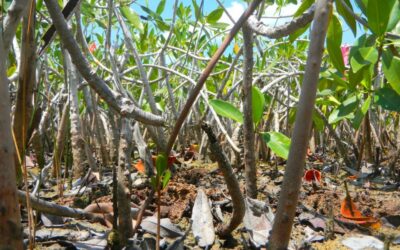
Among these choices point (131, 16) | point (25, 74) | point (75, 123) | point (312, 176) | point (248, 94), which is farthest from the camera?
point (75, 123)

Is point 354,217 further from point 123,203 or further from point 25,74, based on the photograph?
point 25,74

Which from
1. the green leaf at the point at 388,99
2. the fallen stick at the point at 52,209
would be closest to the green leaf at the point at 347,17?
the green leaf at the point at 388,99

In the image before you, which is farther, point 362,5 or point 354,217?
point 354,217

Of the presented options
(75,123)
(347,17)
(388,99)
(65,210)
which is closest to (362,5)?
(347,17)

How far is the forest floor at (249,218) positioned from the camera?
991 mm

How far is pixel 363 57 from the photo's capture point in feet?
3.12

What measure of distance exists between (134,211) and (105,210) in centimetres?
9

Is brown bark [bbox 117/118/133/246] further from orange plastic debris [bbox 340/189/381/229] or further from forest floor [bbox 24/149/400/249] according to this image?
orange plastic debris [bbox 340/189/381/229]

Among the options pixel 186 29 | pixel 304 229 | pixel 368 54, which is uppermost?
pixel 186 29

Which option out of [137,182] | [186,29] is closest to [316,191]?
[137,182]

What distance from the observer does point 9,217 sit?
50 centimetres

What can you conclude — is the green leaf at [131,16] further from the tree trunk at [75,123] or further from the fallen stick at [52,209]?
the fallen stick at [52,209]

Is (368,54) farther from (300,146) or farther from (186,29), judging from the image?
(186,29)

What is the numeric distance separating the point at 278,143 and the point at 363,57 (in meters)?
0.25
